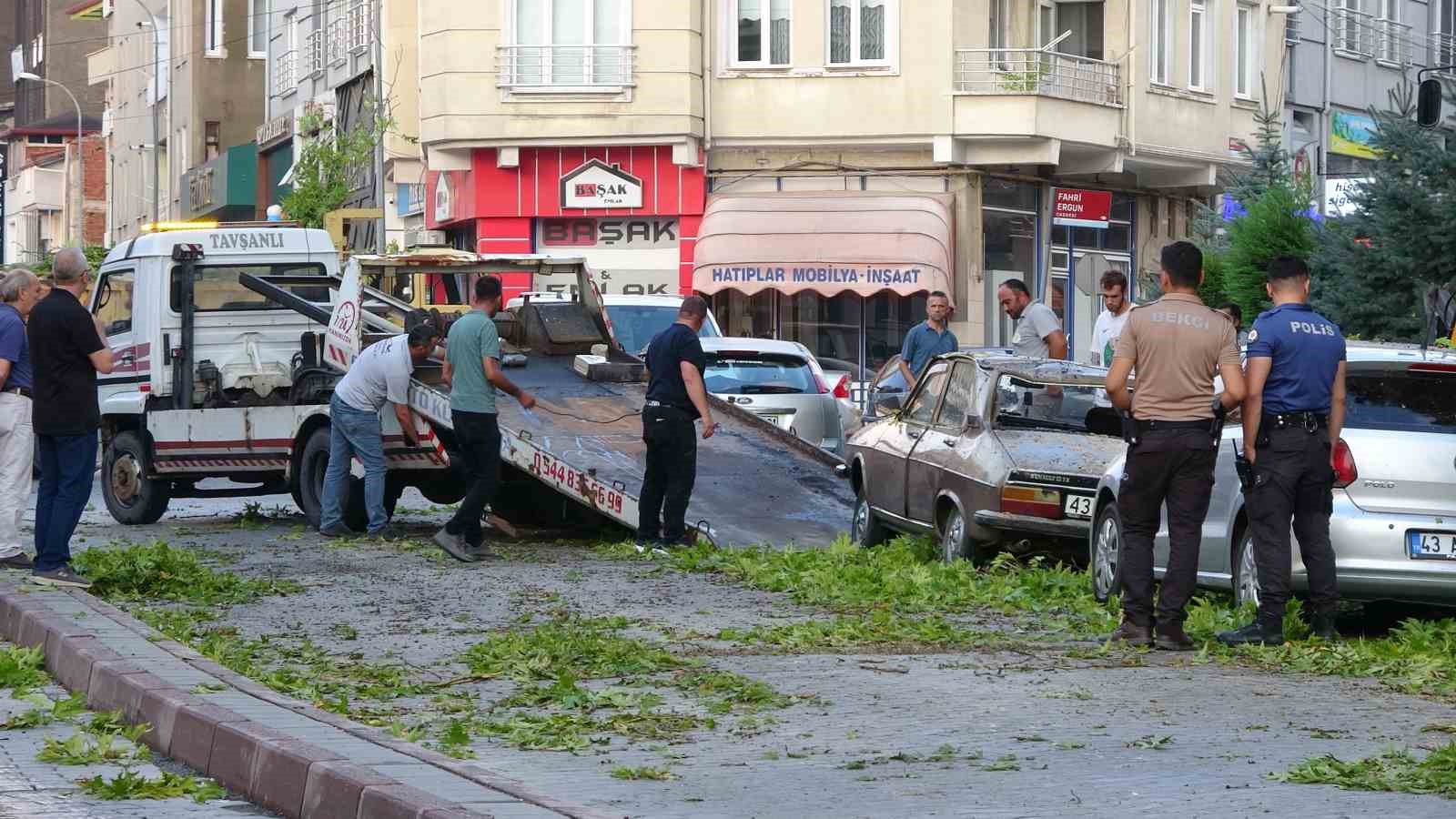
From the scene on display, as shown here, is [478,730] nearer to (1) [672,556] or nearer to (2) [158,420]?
(1) [672,556]

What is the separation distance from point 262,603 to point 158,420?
23.9 ft

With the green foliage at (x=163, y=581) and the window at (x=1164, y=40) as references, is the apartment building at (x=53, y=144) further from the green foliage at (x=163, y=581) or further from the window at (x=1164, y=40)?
the green foliage at (x=163, y=581)

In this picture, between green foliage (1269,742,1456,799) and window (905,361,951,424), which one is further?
window (905,361,951,424)

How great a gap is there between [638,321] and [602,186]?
43.4ft

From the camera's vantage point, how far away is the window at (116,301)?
19312mm

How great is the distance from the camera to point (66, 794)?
7.05 meters

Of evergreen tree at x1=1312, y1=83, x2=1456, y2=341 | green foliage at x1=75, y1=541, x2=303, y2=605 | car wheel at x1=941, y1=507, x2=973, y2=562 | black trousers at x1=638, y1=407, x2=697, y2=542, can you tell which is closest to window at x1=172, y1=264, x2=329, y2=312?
black trousers at x1=638, y1=407, x2=697, y2=542

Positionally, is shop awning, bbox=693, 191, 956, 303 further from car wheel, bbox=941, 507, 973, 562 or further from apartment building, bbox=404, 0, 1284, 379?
car wheel, bbox=941, 507, 973, 562

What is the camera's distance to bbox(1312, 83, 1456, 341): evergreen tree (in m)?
18.3

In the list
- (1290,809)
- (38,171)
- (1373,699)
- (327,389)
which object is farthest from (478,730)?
(38,171)

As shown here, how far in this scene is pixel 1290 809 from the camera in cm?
619

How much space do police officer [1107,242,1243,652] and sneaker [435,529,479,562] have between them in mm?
5741

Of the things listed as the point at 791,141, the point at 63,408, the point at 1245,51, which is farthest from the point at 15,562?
the point at 1245,51

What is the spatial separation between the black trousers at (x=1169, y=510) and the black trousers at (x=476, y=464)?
18.9 feet
